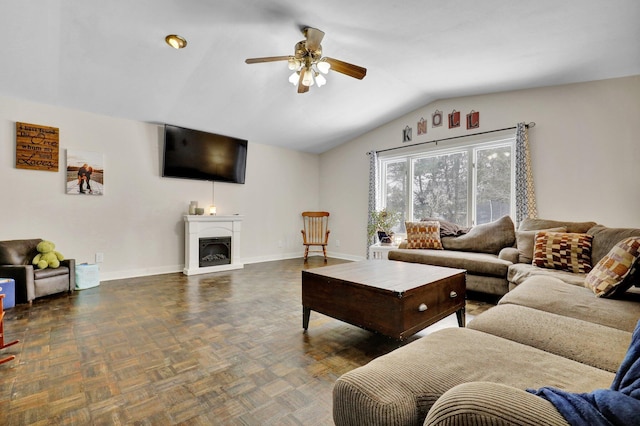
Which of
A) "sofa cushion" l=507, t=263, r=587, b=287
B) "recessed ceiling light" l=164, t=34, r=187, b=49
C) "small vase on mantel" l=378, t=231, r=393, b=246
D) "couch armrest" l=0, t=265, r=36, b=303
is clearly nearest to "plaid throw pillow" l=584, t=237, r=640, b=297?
"sofa cushion" l=507, t=263, r=587, b=287

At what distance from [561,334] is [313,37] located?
303 cm

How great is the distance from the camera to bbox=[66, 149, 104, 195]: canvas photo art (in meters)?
3.92

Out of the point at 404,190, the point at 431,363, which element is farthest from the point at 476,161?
the point at 431,363

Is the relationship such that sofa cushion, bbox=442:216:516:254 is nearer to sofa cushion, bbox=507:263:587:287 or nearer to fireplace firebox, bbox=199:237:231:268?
sofa cushion, bbox=507:263:587:287

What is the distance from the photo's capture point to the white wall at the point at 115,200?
3617mm

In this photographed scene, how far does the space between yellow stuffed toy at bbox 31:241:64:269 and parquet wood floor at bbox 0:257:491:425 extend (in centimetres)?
38

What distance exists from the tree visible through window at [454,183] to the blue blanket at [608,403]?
4263 mm

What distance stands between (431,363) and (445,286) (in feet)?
4.73

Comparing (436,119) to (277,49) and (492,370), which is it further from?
(492,370)

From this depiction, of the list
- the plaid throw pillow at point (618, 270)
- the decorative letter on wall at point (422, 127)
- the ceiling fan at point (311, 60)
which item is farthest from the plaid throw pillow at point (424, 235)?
the ceiling fan at point (311, 60)

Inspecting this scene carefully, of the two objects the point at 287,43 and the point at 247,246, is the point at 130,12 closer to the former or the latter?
the point at 287,43

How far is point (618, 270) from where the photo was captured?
1.87 m

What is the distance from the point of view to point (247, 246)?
5.73 metres

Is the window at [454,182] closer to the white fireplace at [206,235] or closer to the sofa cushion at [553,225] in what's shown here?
the sofa cushion at [553,225]
